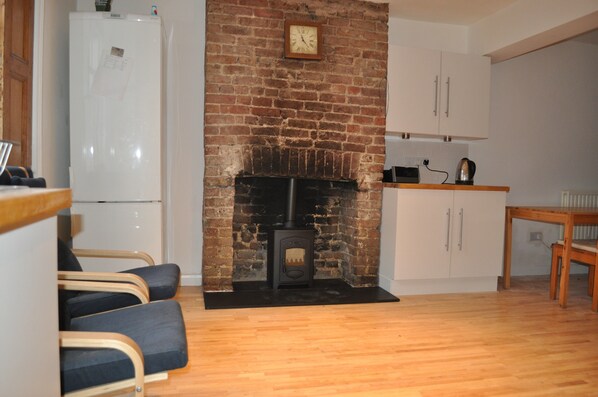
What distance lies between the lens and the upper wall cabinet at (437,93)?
3.98m

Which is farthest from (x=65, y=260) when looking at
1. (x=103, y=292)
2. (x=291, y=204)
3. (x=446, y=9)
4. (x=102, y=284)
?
(x=446, y=9)

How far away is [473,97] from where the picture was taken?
4.19 m

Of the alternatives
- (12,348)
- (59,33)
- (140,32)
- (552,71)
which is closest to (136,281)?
(12,348)

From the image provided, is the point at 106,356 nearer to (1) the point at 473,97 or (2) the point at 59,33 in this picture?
(2) the point at 59,33

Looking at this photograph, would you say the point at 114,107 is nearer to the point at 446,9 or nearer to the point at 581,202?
the point at 446,9

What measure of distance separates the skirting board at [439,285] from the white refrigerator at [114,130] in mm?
2080

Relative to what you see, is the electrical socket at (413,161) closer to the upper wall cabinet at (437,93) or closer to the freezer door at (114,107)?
the upper wall cabinet at (437,93)

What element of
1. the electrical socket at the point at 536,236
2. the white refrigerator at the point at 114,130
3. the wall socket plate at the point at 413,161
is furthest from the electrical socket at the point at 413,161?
the white refrigerator at the point at 114,130

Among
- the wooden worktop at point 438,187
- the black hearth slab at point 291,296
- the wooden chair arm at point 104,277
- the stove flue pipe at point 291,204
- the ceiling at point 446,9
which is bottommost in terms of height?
the black hearth slab at point 291,296

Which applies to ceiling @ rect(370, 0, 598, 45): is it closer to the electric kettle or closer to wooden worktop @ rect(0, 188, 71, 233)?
the electric kettle

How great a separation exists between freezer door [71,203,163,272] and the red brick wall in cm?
53

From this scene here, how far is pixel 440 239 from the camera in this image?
3838 mm

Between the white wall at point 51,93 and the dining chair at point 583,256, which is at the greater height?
the white wall at point 51,93

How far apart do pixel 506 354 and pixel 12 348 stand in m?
2.56
